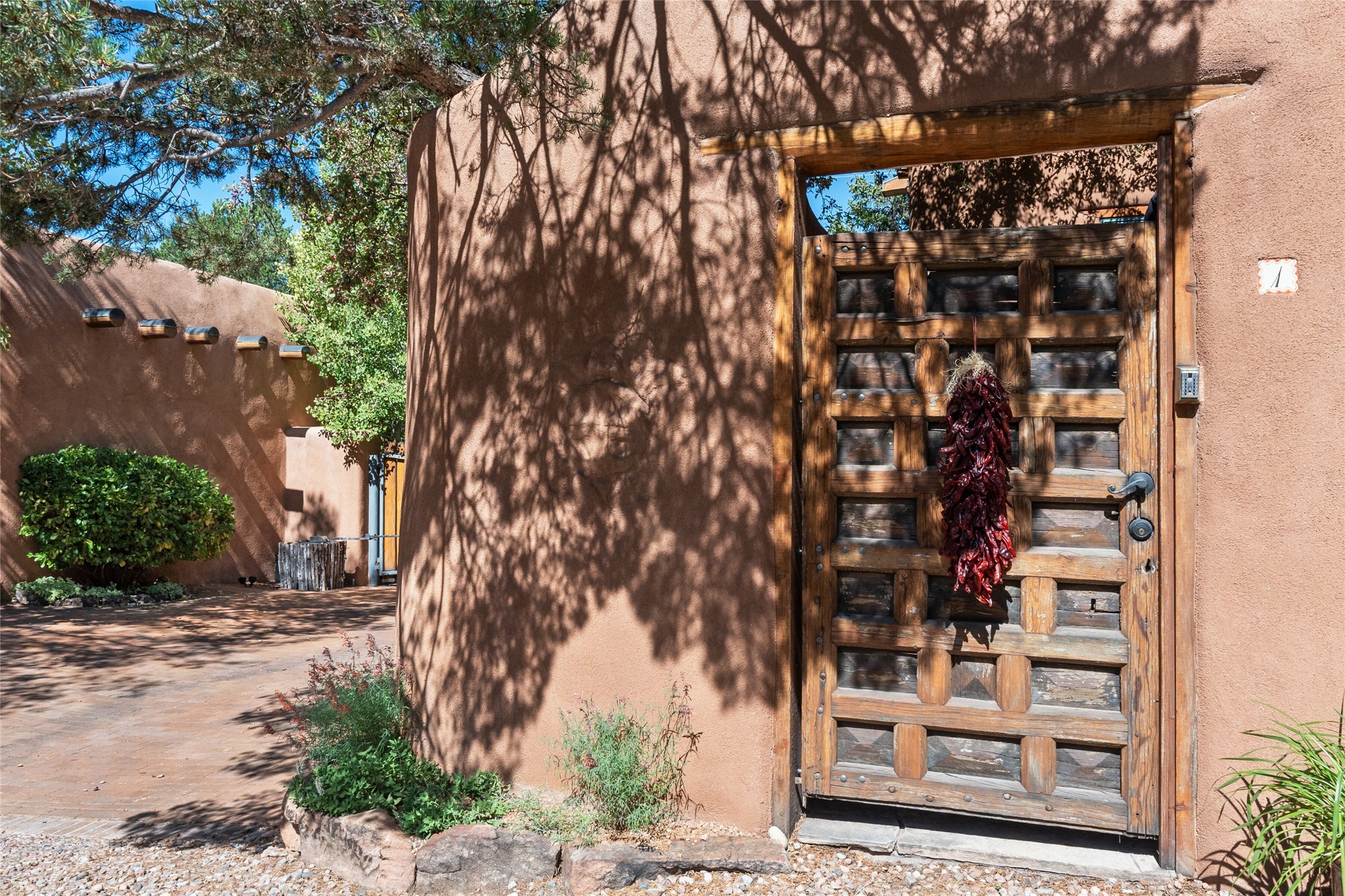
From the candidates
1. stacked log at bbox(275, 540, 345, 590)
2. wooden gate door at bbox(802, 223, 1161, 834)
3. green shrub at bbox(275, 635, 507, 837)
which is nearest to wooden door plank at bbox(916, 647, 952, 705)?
wooden gate door at bbox(802, 223, 1161, 834)

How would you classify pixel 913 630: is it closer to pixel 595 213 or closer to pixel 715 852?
pixel 715 852

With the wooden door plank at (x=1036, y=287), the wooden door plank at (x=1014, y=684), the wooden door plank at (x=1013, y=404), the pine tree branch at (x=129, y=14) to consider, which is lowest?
the wooden door plank at (x=1014, y=684)

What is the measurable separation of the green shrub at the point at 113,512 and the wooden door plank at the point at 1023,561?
9906 millimetres

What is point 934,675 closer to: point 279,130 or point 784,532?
point 784,532

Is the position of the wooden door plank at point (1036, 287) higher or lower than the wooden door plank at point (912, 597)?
higher

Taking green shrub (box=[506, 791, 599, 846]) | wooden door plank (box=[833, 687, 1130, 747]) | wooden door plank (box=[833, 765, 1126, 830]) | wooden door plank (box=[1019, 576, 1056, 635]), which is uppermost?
wooden door plank (box=[1019, 576, 1056, 635])

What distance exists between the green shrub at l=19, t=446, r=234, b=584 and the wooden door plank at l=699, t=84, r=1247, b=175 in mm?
9654

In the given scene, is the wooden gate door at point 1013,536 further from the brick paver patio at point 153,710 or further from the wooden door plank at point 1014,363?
the brick paver patio at point 153,710

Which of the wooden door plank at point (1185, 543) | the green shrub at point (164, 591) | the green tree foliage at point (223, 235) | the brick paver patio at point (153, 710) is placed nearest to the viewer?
the wooden door plank at point (1185, 543)

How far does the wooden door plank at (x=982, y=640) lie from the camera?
3521mm

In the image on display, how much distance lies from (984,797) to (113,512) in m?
10.5

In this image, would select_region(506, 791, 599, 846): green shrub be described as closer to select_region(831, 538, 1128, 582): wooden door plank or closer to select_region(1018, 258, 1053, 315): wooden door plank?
select_region(831, 538, 1128, 582): wooden door plank

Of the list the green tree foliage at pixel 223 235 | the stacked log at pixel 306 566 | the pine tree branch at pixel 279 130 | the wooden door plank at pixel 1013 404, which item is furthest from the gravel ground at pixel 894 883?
the stacked log at pixel 306 566

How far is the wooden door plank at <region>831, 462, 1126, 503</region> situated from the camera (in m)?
3.56
